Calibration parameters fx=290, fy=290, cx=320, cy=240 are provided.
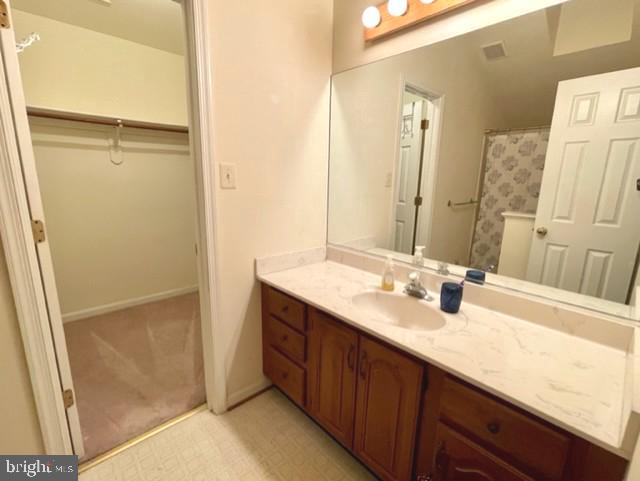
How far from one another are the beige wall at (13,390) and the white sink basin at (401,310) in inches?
53.1

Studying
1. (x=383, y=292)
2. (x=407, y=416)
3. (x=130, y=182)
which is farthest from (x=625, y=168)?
(x=130, y=182)

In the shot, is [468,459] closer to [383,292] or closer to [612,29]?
[383,292]

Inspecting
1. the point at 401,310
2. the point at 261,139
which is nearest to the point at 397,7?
the point at 261,139

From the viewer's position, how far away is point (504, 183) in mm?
1259

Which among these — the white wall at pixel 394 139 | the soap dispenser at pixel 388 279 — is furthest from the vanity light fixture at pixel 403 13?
the soap dispenser at pixel 388 279

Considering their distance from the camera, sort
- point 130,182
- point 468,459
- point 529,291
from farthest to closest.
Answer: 1. point 130,182
2. point 529,291
3. point 468,459

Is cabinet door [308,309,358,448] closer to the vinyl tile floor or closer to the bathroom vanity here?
the bathroom vanity

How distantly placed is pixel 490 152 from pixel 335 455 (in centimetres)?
157

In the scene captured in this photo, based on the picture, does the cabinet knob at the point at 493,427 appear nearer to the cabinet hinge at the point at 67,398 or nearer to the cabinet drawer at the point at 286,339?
the cabinet drawer at the point at 286,339

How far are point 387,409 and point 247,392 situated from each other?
99 centimetres

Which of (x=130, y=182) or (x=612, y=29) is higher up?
(x=612, y=29)

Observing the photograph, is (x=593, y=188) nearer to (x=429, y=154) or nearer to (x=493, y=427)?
(x=429, y=154)

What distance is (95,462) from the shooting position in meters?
1.34

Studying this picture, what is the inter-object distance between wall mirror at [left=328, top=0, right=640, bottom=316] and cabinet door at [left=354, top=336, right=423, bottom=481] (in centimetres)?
63
